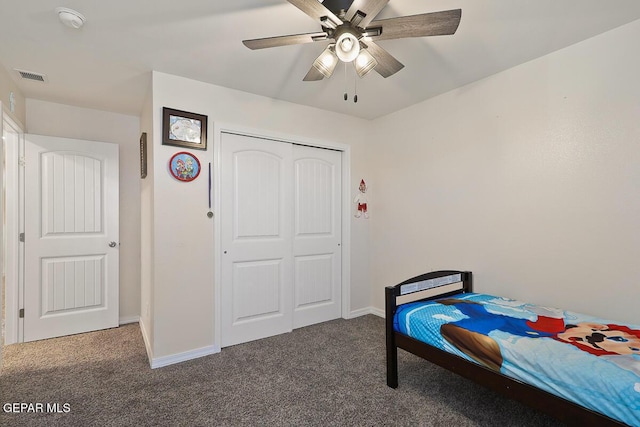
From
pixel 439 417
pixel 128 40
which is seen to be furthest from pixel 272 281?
pixel 128 40

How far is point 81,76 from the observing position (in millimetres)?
2525

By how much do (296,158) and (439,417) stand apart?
99.0 inches

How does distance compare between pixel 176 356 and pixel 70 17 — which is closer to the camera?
pixel 70 17

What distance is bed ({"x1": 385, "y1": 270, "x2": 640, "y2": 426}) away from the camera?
1.25m

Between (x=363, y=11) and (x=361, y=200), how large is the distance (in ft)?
7.64

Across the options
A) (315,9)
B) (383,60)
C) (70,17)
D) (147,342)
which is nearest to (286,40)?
(315,9)

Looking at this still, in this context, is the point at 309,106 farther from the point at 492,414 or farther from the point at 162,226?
the point at 492,414

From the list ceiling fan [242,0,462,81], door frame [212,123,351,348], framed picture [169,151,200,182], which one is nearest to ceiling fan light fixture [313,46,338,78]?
ceiling fan [242,0,462,81]

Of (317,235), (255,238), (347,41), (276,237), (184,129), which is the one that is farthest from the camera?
(317,235)

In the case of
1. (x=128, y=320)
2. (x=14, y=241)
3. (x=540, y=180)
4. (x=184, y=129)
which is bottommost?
(x=128, y=320)

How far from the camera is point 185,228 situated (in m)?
2.57

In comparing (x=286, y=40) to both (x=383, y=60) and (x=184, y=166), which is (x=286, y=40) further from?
(x=184, y=166)

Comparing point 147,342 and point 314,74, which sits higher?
point 314,74

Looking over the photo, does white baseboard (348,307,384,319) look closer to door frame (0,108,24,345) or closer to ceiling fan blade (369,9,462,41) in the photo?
ceiling fan blade (369,9,462,41)
